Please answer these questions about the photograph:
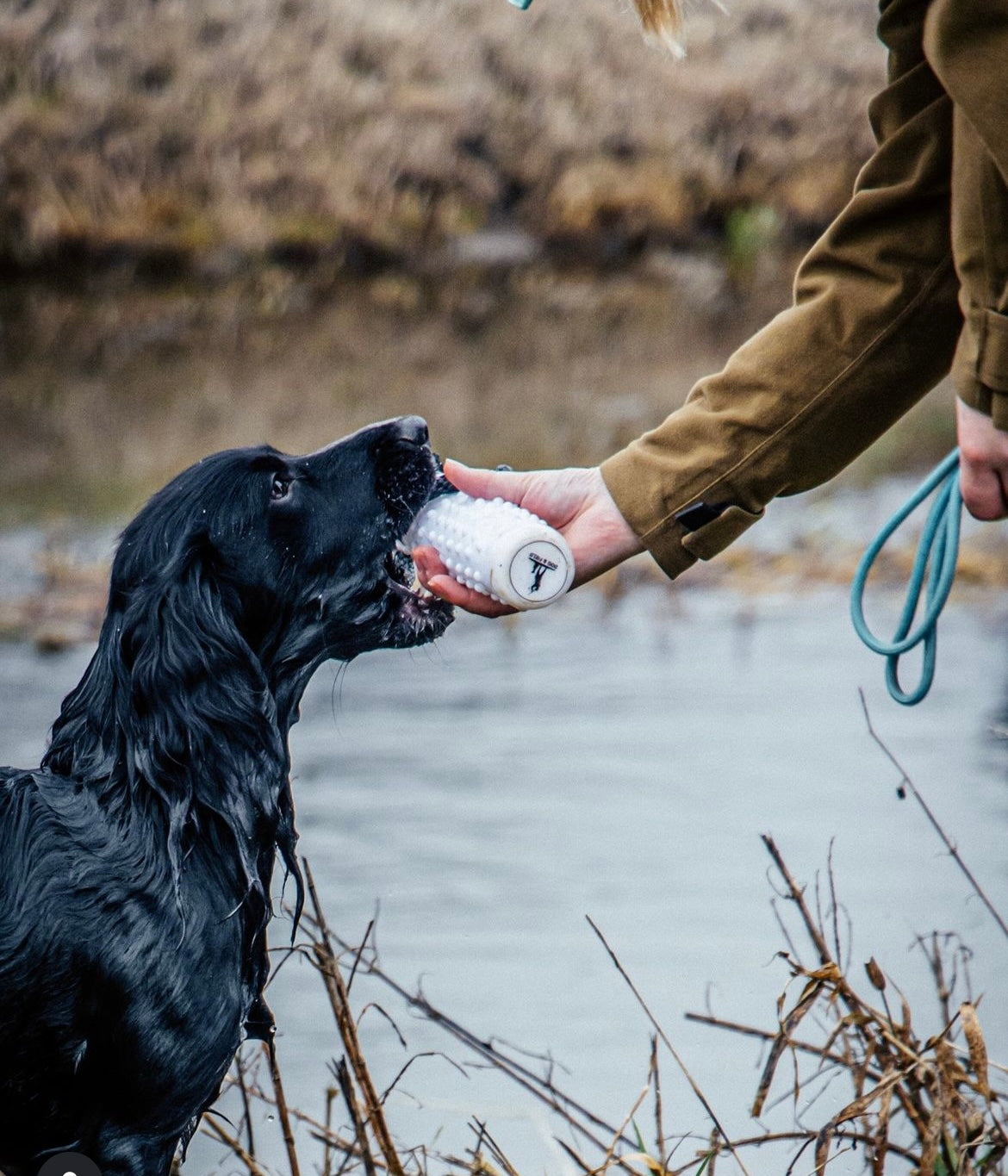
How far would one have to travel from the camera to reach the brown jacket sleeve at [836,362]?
272cm

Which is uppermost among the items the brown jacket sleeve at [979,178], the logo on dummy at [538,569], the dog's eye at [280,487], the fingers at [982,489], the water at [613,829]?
the brown jacket sleeve at [979,178]

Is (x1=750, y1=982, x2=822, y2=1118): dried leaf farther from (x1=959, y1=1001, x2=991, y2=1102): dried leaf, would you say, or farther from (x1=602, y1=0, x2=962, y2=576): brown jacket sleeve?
(x1=602, y1=0, x2=962, y2=576): brown jacket sleeve

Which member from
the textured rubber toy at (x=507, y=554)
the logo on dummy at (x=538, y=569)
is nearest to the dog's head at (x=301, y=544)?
the textured rubber toy at (x=507, y=554)

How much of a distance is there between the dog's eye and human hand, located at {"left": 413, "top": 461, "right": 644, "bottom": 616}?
249 millimetres

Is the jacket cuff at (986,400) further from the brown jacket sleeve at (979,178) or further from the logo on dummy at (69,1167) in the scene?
the logo on dummy at (69,1167)

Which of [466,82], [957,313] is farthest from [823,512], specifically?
[466,82]

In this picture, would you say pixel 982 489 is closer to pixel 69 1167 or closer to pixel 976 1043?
pixel 976 1043

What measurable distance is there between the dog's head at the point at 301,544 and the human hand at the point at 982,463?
95 cm

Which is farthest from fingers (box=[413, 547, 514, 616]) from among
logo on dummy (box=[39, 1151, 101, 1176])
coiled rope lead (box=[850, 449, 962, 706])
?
logo on dummy (box=[39, 1151, 101, 1176])

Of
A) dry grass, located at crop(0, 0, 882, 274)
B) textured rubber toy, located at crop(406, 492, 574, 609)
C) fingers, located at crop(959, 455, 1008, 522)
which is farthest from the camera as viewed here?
dry grass, located at crop(0, 0, 882, 274)

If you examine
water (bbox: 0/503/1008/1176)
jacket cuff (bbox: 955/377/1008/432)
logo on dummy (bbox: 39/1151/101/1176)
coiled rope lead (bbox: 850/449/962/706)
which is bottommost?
water (bbox: 0/503/1008/1176)

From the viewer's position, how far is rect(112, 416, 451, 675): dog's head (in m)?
2.84

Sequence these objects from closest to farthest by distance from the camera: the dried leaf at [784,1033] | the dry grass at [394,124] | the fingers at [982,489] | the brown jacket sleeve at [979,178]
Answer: the brown jacket sleeve at [979,178] → the fingers at [982,489] → the dried leaf at [784,1033] → the dry grass at [394,124]

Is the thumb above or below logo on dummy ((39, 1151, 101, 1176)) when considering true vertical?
above
